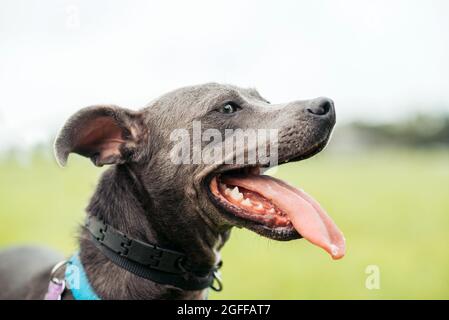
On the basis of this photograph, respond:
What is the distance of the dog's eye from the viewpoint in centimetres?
414

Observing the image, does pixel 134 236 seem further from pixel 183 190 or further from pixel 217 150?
pixel 217 150

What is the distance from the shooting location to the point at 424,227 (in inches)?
500

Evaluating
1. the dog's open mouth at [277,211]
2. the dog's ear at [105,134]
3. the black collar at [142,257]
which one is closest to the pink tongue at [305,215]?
the dog's open mouth at [277,211]

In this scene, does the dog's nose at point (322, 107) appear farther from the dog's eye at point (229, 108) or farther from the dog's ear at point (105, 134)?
the dog's ear at point (105, 134)

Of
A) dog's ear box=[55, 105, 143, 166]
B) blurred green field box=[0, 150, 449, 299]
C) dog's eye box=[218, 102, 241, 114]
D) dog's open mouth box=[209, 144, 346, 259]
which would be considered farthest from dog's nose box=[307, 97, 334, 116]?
dog's ear box=[55, 105, 143, 166]

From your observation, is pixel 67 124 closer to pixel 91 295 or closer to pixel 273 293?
pixel 91 295

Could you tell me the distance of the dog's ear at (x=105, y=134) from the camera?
3.90m

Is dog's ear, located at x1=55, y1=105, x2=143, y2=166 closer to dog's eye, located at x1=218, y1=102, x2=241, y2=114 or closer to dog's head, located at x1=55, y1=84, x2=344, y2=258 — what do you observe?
dog's head, located at x1=55, y1=84, x2=344, y2=258

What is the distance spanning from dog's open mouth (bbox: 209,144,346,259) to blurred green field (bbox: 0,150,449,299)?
318 mm

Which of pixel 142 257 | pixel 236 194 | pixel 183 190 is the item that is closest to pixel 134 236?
pixel 142 257

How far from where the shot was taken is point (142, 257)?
374 centimetres

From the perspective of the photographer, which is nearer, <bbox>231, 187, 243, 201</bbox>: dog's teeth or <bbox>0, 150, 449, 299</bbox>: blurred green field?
<bbox>231, 187, 243, 201</bbox>: dog's teeth

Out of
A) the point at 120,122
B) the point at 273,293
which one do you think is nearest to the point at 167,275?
the point at 120,122
